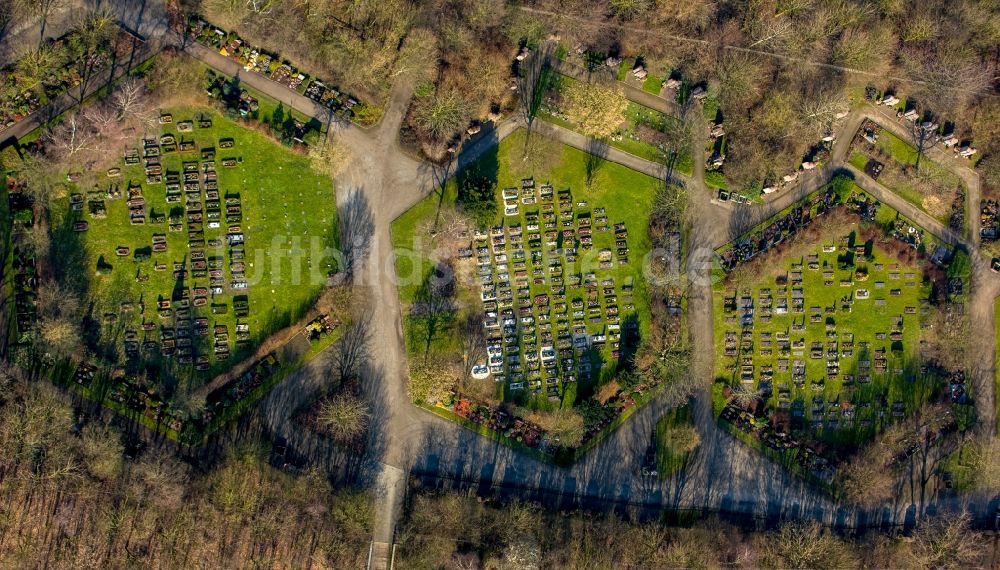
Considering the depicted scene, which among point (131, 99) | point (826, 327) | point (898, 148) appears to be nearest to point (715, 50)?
point (898, 148)

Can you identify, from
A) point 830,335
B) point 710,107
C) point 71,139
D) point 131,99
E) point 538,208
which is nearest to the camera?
point 71,139

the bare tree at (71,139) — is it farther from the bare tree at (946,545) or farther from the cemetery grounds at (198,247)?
the bare tree at (946,545)

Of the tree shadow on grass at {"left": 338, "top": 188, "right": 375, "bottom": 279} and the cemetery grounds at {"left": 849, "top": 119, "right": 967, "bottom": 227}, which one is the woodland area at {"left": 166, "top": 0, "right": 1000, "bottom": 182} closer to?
the cemetery grounds at {"left": 849, "top": 119, "right": 967, "bottom": 227}

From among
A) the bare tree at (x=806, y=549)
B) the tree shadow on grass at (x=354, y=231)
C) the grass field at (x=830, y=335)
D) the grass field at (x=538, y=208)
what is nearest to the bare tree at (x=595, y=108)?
the grass field at (x=538, y=208)

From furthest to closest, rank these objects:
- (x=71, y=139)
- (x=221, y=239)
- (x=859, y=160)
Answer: (x=859, y=160) → (x=221, y=239) → (x=71, y=139)

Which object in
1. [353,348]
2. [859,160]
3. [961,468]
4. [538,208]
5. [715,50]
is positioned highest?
[715,50]

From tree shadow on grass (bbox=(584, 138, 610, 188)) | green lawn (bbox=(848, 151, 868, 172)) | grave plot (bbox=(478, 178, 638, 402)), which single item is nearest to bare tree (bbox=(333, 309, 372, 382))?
grave plot (bbox=(478, 178, 638, 402))

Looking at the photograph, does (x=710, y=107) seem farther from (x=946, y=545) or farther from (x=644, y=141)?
(x=946, y=545)
